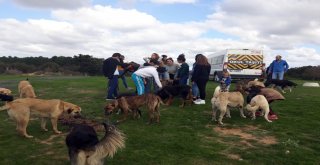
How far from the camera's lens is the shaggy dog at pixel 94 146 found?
185 inches

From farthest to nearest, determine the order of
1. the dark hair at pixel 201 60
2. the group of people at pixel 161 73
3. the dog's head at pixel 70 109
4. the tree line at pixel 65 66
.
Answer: the tree line at pixel 65 66
the dark hair at pixel 201 60
the group of people at pixel 161 73
the dog's head at pixel 70 109

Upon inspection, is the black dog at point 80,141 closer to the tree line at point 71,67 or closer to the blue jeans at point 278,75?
the blue jeans at point 278,75

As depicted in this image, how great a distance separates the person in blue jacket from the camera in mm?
17141

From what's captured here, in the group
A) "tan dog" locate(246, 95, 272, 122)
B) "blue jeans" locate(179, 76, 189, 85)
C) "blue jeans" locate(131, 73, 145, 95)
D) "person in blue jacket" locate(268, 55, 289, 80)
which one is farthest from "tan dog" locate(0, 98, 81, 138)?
"person in blue jacket" locate(268, 55, 289, 80)

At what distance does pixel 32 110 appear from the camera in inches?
308

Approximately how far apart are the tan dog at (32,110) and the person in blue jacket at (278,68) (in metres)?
12.5

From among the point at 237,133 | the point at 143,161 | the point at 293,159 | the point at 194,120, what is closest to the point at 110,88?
the point at 194,120

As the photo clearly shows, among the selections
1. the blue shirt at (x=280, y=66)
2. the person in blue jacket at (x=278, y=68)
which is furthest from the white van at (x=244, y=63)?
the blue shirt at (x=280, y=66)

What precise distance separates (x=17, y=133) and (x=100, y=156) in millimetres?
4263

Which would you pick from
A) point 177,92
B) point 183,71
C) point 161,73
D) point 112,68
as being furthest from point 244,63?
point 112,68

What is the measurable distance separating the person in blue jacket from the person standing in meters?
6.41

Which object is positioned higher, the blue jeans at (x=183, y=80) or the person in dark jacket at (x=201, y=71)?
the person in dark jacket at (x=201, y=71)

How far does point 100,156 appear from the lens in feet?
15.6

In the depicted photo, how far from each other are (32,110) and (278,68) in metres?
13.6
